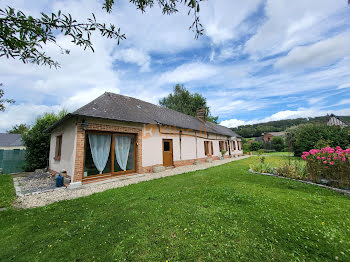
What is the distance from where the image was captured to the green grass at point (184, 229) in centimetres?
180

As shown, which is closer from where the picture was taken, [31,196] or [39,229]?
[39,229]

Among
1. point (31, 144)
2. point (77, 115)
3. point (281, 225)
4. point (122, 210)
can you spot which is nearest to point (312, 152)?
point (281, 225)

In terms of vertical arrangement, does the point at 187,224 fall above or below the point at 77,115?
below

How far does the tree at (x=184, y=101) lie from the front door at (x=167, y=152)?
663 inches

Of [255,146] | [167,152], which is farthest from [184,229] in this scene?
[255,146]

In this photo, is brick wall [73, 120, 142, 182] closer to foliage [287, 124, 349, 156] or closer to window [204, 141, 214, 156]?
window [204, 141, 214, 156]

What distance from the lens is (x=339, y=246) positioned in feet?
6.01

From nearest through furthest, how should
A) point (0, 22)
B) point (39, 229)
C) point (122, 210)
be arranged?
point (0, 22) < point (39, 229) < point (122, 210)

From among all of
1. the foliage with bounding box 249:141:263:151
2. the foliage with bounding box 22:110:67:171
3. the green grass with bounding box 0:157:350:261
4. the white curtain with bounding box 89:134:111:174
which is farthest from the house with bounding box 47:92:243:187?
the foliage with bounding box 249:141:263:151

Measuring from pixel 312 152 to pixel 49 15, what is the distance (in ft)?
25.7

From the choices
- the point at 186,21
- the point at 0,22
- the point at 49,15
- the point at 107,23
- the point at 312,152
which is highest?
the point at 186,21

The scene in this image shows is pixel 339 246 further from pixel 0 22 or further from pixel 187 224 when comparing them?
pixel 0 22

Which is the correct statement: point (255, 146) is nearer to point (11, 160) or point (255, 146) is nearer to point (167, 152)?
point (167, 152)

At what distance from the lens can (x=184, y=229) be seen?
90.1 inches
